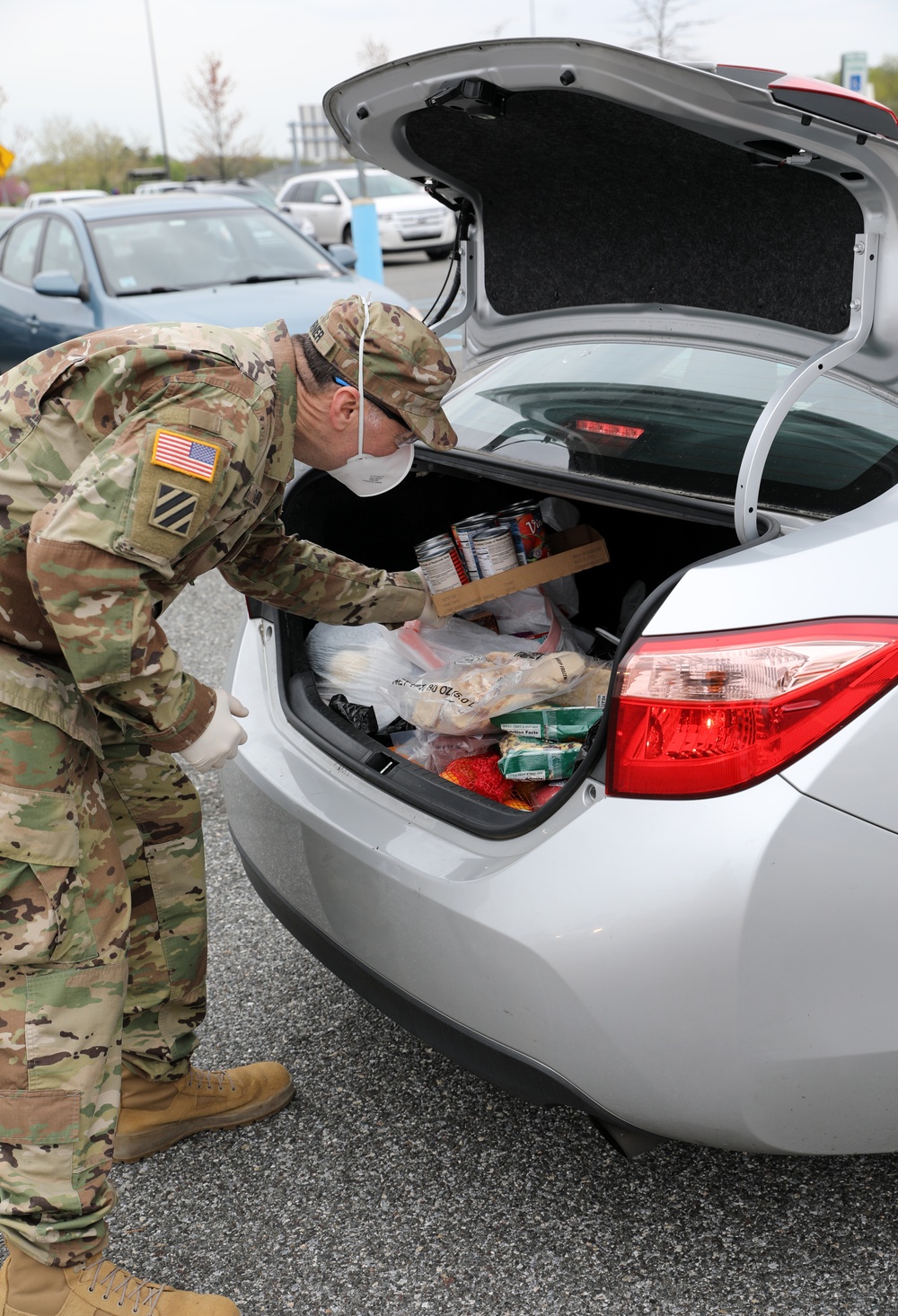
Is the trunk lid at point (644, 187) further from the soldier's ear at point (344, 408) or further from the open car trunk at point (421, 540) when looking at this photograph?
the soldier's ear at point (344, 408)

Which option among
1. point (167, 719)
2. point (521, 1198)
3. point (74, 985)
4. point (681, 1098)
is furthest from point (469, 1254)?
point (167, 719)

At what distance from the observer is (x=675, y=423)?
2.29m

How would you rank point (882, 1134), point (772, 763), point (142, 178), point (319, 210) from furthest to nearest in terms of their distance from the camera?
point (142, 178) < point (319, 210) < point (882, 1134) < point (772, 763)

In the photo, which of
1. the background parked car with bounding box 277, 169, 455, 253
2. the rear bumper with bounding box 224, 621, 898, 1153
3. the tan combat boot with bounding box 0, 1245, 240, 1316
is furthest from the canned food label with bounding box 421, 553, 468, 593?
the background parked car with bounding box 277, 169, 455, 253

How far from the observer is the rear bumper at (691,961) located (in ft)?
4.75

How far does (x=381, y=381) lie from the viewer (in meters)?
1.82

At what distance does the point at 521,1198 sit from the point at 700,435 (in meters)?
1.39

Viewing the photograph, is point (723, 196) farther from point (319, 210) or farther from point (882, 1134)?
point (319, 210)

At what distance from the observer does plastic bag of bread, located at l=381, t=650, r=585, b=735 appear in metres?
2.21

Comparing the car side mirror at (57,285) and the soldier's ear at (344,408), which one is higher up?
the soldier's ear at (344,408)

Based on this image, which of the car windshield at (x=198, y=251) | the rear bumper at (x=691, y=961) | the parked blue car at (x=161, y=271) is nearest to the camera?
the rear bumper at (x=691, y=961)

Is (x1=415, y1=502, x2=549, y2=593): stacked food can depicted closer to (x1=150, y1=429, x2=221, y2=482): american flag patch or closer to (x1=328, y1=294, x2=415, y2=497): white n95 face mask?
(x1=328, y1=294, x2=415, y2=497): white n95 face mask

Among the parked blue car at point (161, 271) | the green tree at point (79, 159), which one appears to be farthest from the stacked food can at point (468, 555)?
the green tree at point (79, 159)

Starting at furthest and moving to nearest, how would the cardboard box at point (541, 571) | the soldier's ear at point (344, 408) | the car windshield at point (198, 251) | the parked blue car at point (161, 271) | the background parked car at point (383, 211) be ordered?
the background parked car at point (383, 211)
the car windshield at point (198, 251)
the parked blue car at point (161, 271)
the cardboard box at point (541, 571)
the soldier's ear at point (344, 408)
